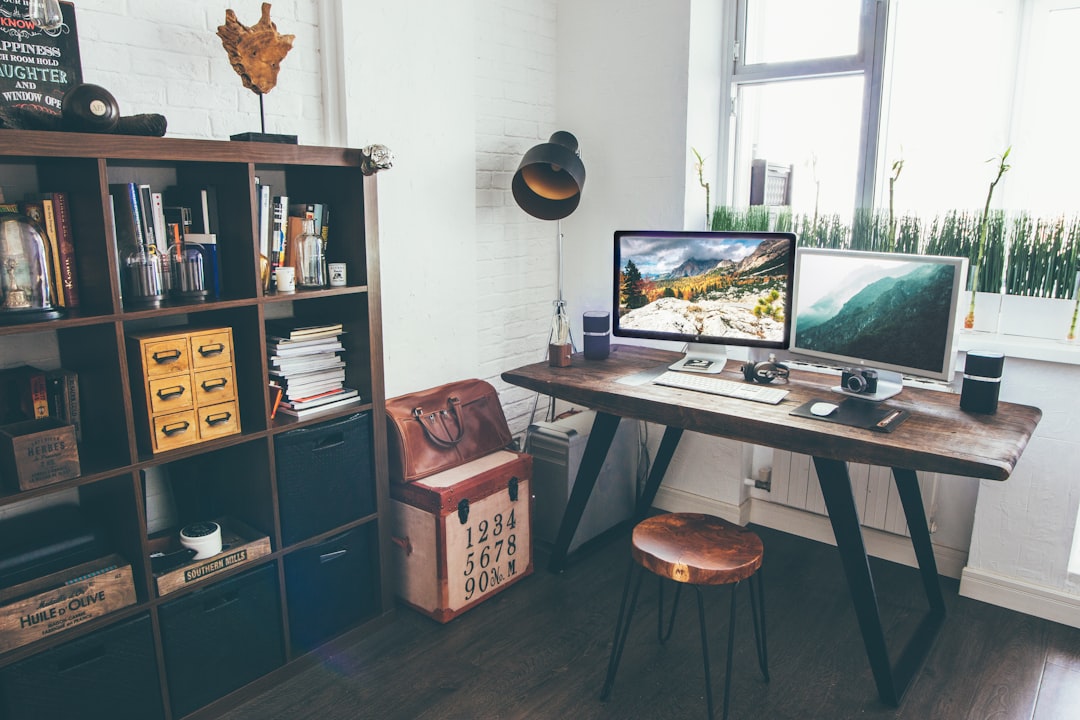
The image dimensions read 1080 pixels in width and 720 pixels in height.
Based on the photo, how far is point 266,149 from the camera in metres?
2.14

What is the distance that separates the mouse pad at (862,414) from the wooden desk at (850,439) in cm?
3

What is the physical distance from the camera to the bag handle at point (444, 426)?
2.75 meters

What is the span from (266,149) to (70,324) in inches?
26.6

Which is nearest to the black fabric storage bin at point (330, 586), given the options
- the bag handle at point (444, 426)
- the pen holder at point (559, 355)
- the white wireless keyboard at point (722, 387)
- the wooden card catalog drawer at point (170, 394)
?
the bag handle at point (444, 426)

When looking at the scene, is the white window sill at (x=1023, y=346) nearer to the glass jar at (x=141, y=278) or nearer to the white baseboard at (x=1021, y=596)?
the white baseboard at (x=1021, y=596)

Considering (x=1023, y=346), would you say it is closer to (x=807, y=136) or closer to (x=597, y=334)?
(x=807, y=136)

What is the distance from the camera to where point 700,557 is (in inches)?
80.1

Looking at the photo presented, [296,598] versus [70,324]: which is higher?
[70,324]

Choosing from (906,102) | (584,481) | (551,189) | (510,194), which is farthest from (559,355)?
(906,102)

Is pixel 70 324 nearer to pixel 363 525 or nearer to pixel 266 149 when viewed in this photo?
pixel 266 149

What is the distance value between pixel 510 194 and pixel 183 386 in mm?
1720

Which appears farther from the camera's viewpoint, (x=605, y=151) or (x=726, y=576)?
(x=605, y=151)

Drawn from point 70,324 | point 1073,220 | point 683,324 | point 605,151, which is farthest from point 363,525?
point 1073,220

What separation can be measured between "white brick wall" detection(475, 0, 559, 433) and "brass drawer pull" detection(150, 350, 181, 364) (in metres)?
1.44
